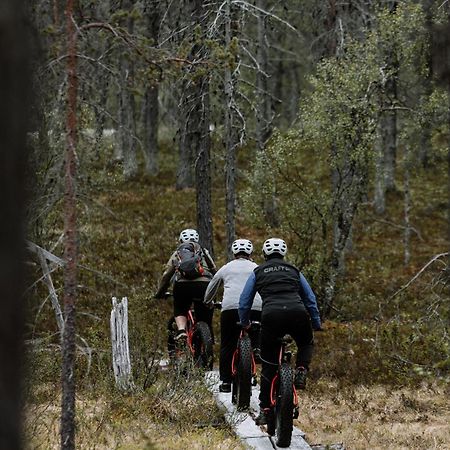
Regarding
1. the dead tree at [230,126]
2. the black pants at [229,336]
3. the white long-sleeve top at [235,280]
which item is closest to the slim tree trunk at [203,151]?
the dead tree at [230,126]

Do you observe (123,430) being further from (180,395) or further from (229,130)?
(229,130)

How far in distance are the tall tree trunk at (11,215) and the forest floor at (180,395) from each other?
2.73 meters

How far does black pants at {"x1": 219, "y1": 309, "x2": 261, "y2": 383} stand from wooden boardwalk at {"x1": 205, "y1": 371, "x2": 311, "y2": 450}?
0.88ft

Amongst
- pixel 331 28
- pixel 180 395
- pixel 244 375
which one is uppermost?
pixel 331 28

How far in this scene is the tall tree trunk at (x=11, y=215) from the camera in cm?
250

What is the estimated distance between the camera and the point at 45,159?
12891mm

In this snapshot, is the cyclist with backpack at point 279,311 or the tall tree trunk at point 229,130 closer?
the cyclist with backpack at point 279,311

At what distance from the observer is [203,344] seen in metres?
11.6

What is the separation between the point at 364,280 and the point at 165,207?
7.92 m

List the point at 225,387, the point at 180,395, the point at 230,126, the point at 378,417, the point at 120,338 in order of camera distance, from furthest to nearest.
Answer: the point at 230,126
the point at 120,338
the point at 378,417
the point at 225,387
the point at 180,395

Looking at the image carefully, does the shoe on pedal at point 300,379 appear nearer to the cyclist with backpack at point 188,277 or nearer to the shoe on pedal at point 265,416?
the shoe on pedal at point 265,416

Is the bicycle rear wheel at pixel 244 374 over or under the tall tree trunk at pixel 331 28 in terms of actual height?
under

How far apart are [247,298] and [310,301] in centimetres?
77

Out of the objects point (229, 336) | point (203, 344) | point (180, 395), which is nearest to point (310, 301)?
point (229, 336)
